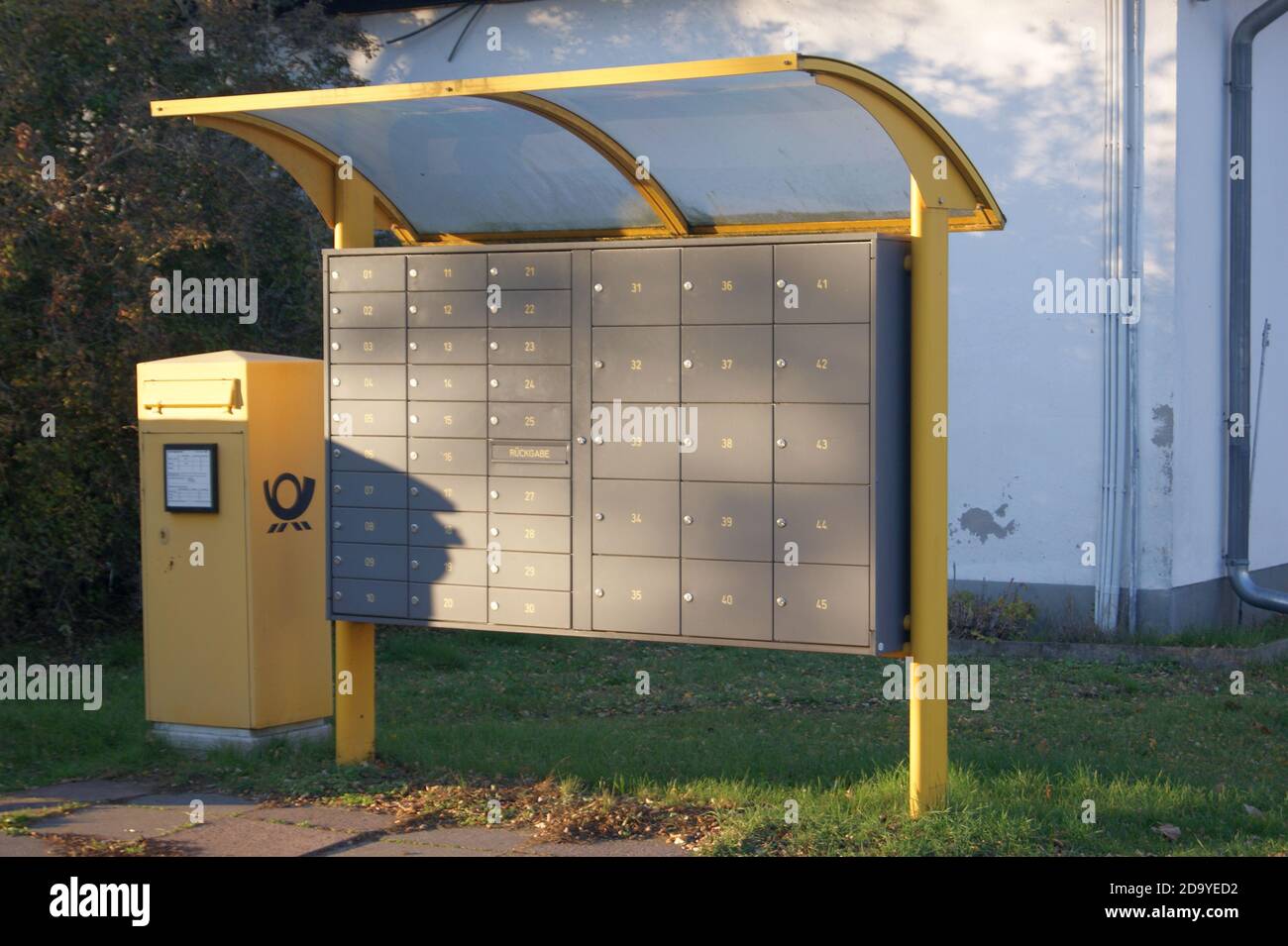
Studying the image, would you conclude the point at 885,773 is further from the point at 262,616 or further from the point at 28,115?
the point at 28,115

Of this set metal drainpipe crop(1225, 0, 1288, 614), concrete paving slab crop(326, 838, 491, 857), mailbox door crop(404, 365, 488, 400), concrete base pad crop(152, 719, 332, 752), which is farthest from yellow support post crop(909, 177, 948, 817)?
metal drainpipe crop(1225, 0, 1288, 614)

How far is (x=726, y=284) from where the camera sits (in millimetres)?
6078

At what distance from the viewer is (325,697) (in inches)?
301

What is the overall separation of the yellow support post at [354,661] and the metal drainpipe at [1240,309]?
308 inches

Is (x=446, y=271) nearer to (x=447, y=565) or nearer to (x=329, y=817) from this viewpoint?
(x=447, y=565)

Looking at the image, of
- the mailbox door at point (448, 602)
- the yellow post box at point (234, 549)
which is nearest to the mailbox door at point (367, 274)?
the yellow post box at point (234, 549)

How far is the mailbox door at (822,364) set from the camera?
228 inches

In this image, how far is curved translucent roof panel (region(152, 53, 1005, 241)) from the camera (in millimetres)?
5668

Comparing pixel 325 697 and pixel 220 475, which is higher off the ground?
pixel 220 475

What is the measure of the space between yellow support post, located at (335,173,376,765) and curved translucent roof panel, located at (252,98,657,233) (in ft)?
0.48

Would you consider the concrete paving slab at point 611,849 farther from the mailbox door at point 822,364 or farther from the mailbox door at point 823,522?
the mailbox door at point 822,364
